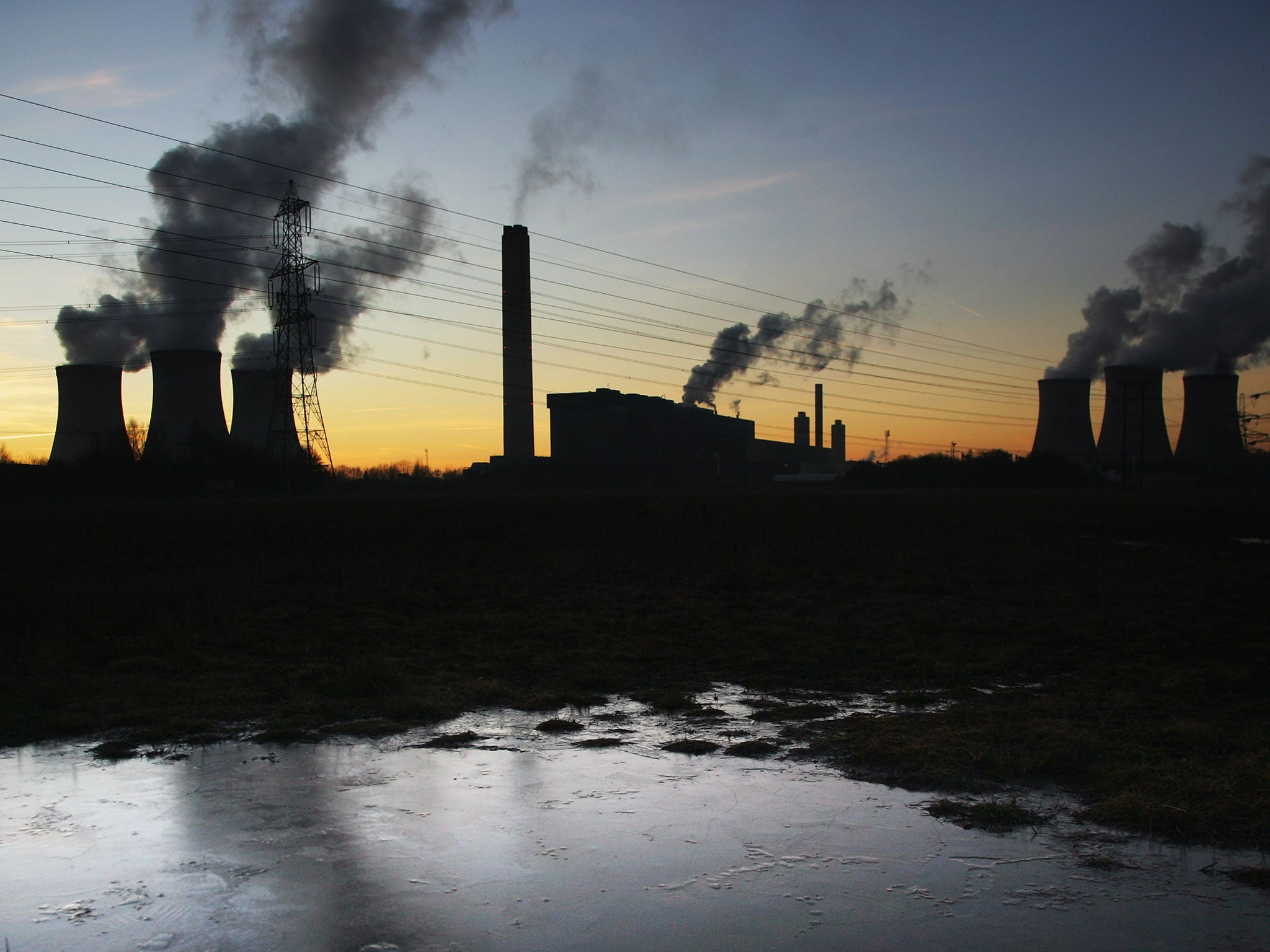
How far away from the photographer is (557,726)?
6.25 meters

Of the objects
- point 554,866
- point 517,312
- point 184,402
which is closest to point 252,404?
point 184,402

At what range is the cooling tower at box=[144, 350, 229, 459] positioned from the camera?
50.6m

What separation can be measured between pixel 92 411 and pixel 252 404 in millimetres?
11388

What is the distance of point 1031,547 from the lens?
18.3 m

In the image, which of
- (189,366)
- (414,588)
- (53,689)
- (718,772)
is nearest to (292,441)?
(189,366)

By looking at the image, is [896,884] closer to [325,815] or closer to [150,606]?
[325,815]

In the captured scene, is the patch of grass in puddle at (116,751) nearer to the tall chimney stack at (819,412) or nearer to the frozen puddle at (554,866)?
the frozen puddle at (554,866)

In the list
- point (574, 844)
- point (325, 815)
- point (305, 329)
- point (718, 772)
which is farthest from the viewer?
point (305, 329)

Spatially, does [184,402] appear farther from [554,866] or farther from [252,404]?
[554,866]

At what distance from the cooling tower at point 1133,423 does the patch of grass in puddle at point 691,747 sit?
68.3 meters

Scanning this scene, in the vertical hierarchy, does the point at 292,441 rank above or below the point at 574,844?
above

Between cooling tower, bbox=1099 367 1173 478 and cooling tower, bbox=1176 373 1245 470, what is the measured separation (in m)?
1.96

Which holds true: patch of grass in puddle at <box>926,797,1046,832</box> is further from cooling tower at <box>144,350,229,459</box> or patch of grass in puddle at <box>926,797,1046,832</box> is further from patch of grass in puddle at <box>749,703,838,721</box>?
cooling tower at <box>144,350,229,459</box>

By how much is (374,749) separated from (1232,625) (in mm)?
8739
